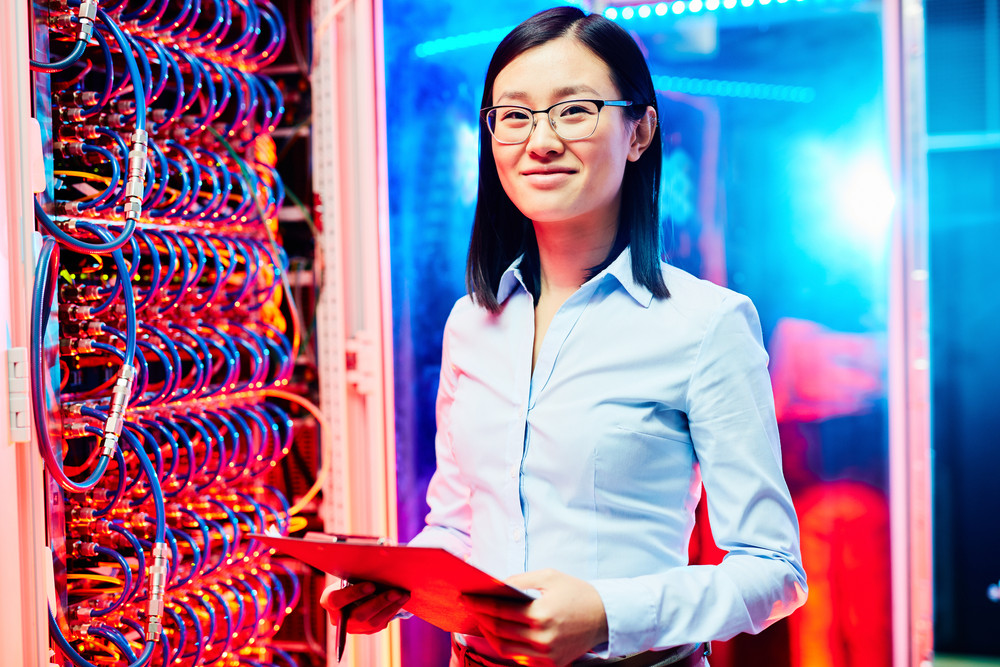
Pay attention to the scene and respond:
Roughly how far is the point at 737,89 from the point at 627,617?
146 cm

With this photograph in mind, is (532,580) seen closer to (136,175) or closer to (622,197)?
(622,197)

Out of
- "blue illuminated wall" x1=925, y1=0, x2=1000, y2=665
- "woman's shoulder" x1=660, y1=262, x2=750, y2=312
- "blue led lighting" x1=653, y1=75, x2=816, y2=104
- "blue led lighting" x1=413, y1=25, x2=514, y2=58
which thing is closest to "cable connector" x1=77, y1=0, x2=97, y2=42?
"blue led lighting" x1=413, y1=25, x2=514, y2=58

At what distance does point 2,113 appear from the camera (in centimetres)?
123

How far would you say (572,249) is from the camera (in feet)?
4.05

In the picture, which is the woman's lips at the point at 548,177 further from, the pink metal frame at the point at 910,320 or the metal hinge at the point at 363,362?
the pink metal frame at the point at 910,320

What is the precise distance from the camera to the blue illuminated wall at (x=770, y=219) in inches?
77.0

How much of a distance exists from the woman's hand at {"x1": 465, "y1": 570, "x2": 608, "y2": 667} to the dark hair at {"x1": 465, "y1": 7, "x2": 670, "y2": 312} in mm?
419

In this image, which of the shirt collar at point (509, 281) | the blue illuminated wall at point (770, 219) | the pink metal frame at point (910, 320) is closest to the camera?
the shirt collar at point (509, 281)

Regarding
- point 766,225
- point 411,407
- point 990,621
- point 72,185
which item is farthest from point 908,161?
point 990,621

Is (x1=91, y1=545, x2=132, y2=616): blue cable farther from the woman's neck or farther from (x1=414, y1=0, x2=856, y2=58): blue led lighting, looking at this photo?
(x1=414, y1=0, x2=856, y2=58): blue led lighting

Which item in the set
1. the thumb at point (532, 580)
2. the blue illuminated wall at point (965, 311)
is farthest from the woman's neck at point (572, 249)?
the blue illuminated wall at point (965, 311)

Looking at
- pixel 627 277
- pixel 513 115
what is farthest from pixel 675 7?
pixel 627 277

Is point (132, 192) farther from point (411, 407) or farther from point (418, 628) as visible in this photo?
point (418, 628)

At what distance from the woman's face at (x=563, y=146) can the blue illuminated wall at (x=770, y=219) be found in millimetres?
901
